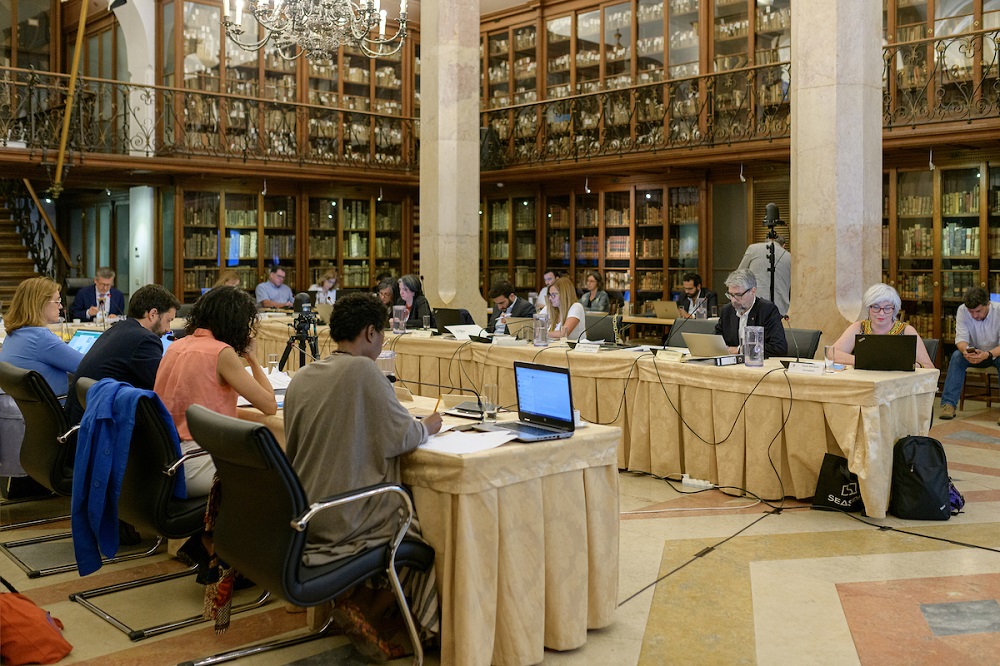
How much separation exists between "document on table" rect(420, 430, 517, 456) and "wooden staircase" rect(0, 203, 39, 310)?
12557mm

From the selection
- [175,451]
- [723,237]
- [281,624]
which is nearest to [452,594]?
[281,624]

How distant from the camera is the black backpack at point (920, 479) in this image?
206 inches

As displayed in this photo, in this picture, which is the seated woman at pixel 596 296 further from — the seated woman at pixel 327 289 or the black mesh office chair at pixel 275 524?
the black mesh office chair at pixel 275 524

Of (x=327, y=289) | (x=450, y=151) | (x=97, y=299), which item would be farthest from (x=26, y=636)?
(x=327, y=289)

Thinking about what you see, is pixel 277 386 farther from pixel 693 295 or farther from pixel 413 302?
pixel 693 295

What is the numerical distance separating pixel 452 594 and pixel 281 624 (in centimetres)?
98

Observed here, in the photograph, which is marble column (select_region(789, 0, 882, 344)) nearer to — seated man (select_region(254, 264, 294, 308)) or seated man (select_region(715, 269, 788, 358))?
seated man (select_region(715, 269, 788, 358))

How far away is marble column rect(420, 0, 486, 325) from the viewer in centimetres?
1055

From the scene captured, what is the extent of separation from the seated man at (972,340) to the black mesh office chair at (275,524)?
7029 mm

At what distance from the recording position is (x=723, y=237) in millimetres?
12508

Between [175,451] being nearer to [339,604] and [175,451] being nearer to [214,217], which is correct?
[339,604]

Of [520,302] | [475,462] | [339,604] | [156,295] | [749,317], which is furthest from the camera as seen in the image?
[520,302]

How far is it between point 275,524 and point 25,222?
1450 cm

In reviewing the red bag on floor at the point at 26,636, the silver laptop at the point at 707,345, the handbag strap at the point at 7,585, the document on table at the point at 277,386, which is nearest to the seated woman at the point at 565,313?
the silver laptop at the point at 707,345
